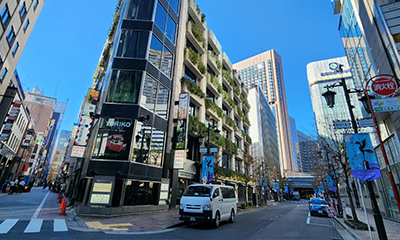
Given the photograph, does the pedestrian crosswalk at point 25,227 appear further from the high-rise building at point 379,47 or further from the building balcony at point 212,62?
the building balcony at point 212,62

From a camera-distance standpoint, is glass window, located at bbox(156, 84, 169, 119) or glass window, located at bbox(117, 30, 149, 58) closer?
glass window, located at bbox(117, 30, 149, 58)

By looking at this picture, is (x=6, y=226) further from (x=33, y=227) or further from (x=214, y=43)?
(x=214, y=43)

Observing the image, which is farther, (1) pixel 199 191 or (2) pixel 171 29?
(2) pixel 171 29

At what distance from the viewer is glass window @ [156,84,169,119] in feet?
60.1

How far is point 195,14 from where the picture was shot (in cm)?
2709

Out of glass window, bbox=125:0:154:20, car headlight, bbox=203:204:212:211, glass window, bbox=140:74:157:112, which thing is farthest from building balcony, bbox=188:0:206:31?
car headlight, bbox=203:204:212:211

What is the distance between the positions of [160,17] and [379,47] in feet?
59.9

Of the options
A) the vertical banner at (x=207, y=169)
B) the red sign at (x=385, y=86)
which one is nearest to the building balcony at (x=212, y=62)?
the vertical banner at (x=207, y=169)

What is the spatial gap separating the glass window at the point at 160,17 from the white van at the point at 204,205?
16.2 metres

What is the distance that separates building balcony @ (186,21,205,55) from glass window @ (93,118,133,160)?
15122 mm

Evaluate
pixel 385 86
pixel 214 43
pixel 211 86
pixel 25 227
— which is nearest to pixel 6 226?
pixel 25 227

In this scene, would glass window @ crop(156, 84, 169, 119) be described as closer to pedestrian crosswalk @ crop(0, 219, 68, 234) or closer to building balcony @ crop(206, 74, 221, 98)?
building balcony @ crop(206, 74, 221, 98)

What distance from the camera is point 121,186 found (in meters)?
13.9

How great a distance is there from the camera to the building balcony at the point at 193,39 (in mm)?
24859
